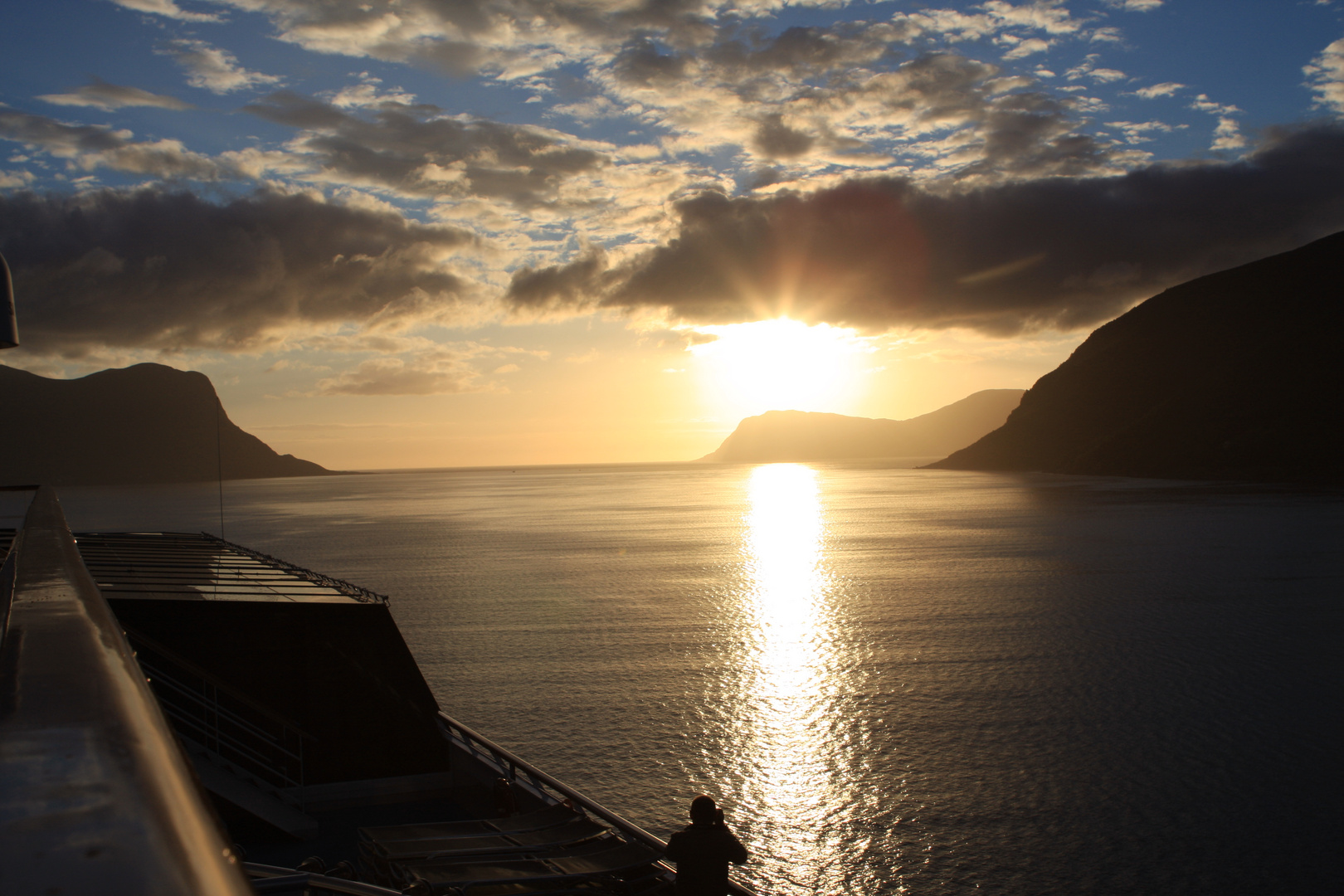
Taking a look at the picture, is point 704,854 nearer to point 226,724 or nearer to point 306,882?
point 306,882

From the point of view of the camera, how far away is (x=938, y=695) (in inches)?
1022

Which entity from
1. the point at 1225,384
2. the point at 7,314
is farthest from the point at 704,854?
the point at 1225,384

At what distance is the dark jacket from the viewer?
856 cm

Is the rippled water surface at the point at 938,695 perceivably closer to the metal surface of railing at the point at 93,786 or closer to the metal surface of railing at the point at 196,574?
the metal surface of railing at the point at 196,574

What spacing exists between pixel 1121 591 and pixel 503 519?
3061 inches

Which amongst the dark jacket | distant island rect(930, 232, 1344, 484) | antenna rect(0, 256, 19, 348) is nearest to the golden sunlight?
the dark jacket

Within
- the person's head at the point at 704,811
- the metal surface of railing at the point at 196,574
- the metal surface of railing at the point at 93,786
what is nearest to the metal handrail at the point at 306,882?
the person's head at the point at 704,811

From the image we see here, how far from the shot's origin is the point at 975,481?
17600cm

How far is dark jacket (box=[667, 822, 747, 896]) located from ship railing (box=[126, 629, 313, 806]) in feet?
28.9

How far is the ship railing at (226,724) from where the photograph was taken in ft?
46.5

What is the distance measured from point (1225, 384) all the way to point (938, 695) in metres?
163

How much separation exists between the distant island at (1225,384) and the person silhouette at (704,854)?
158 m

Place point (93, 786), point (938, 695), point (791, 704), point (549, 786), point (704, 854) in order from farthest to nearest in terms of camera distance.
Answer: point (791, 704) → point (938, 695) → point (549, 786) → point (704, 854) → point (93, 786)

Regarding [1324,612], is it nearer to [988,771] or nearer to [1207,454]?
[988,771]
